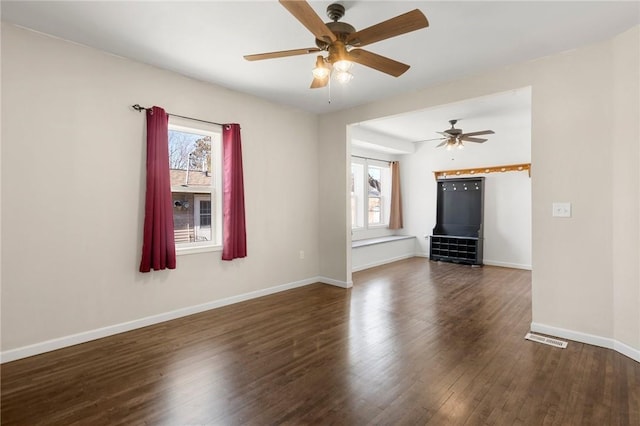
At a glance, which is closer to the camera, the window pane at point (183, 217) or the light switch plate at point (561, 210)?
the light switch plate at point (561, 210)

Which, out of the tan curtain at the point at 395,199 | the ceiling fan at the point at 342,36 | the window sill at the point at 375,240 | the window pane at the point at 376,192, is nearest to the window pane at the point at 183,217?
the ceiling fan at the point at 342,36

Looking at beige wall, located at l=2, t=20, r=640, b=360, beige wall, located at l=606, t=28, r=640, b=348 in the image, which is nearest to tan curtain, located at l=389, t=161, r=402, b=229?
beige wall, located at l=2, t=20, r=640, b=360

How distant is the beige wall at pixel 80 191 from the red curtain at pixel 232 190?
19 centimetres

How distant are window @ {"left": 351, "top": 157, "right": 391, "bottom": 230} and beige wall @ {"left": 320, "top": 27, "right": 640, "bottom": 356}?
13.2 ft

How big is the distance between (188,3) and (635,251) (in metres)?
4.06

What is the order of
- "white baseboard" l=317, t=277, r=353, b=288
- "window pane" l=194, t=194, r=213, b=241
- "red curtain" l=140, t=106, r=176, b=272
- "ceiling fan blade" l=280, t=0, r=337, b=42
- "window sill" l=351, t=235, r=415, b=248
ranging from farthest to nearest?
"window sill" l=351, t=235, r=415, b=248 < "white baseboard" l=317, t=277, r=353, b=288 < "window pane" l=194, t=194, r=213, b=241 < "red curtain" l=140, t=106, r=176, b=272 < "ceiling fan blade" l=280, t=0, r=337, b=42

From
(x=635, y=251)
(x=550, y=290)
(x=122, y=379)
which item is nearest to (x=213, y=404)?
(x=122, y=379)

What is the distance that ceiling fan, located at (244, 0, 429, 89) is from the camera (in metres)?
1.86

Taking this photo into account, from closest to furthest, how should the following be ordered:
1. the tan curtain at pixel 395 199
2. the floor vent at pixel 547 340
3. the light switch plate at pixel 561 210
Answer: the floor vent at pixel 547 340 → the light switch plate at pixel 561 210 → the tan curtain at pixel 395 199

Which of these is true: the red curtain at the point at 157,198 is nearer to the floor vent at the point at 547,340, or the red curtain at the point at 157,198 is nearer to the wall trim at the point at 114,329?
the wall trim at the point at 114,329

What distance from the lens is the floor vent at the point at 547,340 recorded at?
2.88 meters

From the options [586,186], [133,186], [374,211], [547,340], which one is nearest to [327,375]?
[547,340]

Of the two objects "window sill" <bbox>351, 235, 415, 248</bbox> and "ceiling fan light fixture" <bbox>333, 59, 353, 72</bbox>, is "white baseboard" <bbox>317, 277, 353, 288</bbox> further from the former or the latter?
"ceiling fan light fixture" <bbox>333, 59, 353, 72</bbox>

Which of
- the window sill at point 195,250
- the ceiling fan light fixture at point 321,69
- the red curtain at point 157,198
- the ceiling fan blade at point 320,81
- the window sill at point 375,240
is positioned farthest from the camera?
the window sill at point 375,240
